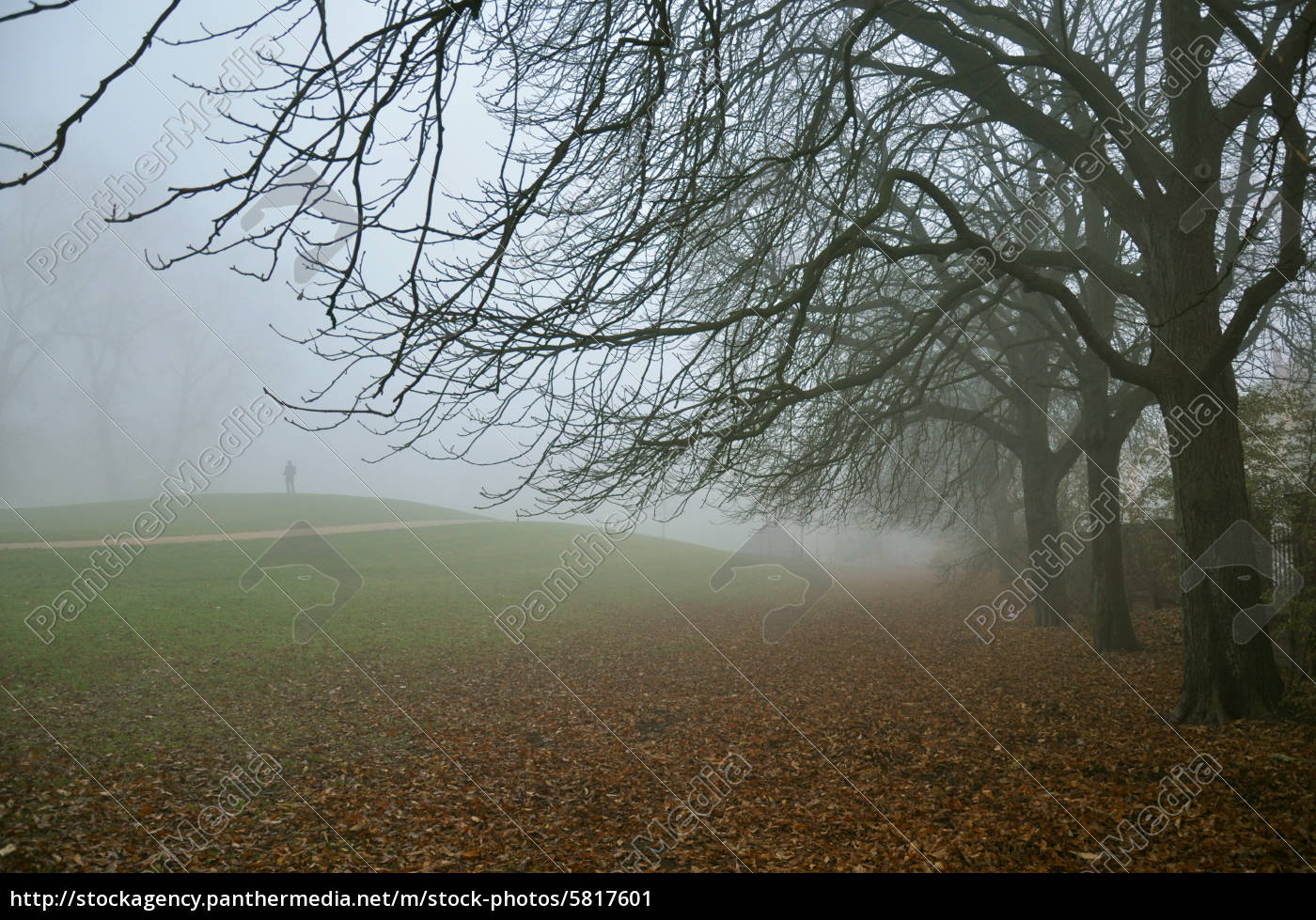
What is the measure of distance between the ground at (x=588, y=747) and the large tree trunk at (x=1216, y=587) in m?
0.32

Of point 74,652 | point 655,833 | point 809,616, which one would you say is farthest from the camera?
point 809,616

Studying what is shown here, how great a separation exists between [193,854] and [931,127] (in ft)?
28.3

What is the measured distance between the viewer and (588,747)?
7.36m

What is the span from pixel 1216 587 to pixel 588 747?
6124 mm

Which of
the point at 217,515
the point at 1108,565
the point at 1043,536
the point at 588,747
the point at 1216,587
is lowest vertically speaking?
the point at 217,515

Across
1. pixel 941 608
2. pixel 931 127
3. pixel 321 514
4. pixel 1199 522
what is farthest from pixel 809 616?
pixel 321 514

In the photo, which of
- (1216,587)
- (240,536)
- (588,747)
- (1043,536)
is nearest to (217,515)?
(240,536)

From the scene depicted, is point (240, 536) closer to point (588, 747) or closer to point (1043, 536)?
point (588, 747)

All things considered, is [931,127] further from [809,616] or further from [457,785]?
[809,616]

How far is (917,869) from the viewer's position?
4.62 metres

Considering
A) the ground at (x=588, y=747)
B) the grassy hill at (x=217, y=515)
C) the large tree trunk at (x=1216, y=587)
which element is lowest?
the grassy hill at (x=217, y=515)

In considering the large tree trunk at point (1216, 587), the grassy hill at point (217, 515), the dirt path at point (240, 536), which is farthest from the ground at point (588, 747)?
the grassy hill at point (217, 515)

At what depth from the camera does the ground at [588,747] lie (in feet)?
15.6

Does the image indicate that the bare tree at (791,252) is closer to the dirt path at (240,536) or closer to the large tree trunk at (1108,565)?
the large tree trunk at (1108,565)
